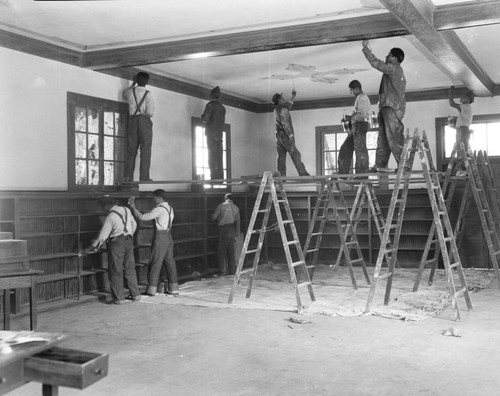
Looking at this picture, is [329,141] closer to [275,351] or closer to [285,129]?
[285,129]

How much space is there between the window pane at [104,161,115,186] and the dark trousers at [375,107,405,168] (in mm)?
3874

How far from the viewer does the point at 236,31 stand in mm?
7324

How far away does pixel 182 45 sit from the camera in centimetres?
771

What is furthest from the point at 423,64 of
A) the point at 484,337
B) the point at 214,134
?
the point at 484,337

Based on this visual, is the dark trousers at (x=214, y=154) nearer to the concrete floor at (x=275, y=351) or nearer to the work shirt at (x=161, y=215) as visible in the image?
the work shirt at (x=161, y=215)

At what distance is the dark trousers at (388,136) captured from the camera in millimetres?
7867

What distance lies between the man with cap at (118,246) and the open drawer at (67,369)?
5.22 m

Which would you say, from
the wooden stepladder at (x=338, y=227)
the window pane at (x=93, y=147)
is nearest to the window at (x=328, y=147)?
the wooden stepladder at (x=338, y=227)

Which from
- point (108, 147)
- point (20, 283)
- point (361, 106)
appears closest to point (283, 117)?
point (361, 106)

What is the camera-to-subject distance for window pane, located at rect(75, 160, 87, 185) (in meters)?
8.30

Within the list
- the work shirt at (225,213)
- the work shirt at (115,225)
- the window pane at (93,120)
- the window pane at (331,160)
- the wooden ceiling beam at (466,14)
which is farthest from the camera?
the window pane at (331,160)

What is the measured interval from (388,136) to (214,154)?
137 inches

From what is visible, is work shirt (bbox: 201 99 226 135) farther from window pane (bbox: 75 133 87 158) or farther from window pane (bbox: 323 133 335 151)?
window pane (bbox: 323 133 335 151)

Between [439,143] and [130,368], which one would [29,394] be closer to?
[130,368]
